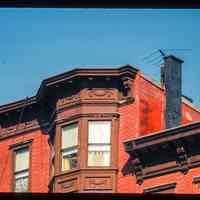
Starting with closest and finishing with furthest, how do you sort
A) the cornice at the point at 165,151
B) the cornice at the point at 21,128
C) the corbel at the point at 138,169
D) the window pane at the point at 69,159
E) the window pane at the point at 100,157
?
the cornice at the point at 165,151 < the corbel at the point at 138,169 < the window pane at the point at 100,157 < the window pane at the point at 69,159 < the cornice at the point at 21,128

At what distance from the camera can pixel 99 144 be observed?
85.4 ft

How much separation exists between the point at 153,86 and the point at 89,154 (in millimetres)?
3197

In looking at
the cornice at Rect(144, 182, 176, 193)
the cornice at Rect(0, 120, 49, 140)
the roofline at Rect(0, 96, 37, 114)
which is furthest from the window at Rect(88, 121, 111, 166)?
the roofline at Rect(0, 96, 37, 114)

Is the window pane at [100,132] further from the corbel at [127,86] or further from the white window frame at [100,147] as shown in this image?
the corbel at [127,86]

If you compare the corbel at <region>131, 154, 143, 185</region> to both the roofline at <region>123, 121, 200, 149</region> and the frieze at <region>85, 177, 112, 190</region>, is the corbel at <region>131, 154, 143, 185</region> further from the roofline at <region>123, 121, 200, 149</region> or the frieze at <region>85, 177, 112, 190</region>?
the frieze at <region>85, 177, 112, 190</region>

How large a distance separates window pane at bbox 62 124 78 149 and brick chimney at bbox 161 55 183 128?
305cm

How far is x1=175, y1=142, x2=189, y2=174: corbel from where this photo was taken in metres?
23.6

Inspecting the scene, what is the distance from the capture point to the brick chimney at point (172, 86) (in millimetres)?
26953

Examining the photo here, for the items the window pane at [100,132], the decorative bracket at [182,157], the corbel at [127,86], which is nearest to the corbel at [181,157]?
the decorative bracket at [182,157]

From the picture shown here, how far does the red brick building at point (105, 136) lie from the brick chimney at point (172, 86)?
3cm

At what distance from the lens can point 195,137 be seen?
23469mm

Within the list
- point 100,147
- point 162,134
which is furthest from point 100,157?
point 162,134

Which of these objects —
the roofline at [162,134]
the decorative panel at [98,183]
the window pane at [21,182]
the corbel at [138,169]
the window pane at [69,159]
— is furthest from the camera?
the window pane at [21,182]

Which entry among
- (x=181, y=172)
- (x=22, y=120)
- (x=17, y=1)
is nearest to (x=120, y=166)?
(x=181, y=172)
